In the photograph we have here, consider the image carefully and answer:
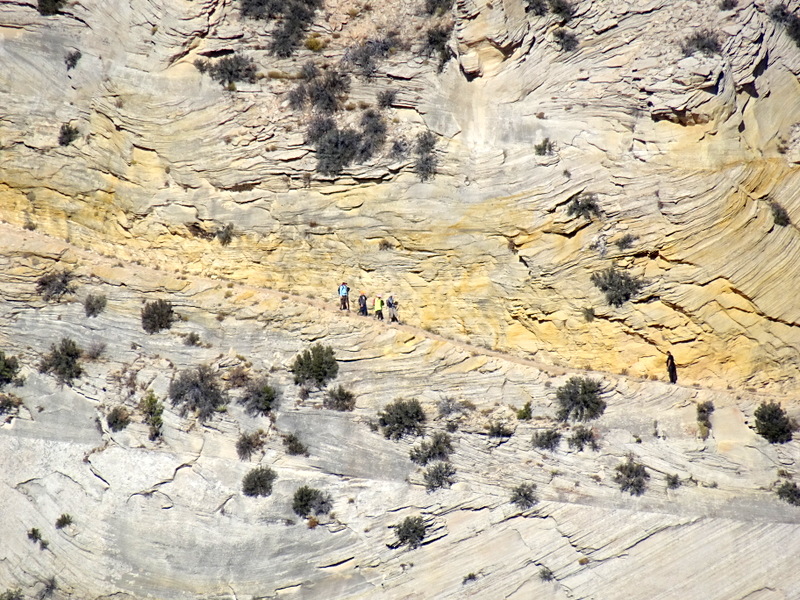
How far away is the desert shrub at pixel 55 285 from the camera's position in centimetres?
1783

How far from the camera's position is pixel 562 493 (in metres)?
17.1

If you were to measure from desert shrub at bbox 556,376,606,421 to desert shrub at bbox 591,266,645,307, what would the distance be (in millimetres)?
1944

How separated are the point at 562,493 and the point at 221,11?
526 inches

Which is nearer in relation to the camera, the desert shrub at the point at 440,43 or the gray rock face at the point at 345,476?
the gray rock face at the point at 345,476

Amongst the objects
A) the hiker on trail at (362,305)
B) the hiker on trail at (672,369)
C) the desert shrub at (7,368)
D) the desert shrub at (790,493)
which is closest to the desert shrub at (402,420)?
the hiker on trail at (362,305)

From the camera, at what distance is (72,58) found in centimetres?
1792

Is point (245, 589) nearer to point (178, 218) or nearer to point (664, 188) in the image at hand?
point (178, 218)

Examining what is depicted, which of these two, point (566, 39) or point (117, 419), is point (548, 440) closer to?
point (566, 39)

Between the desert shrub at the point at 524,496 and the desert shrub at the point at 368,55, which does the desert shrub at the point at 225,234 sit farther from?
the desert shrub at the point at 524,496

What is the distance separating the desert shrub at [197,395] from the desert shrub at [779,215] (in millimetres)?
12472

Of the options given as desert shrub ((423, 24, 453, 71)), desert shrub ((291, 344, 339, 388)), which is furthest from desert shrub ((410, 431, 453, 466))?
desert shrub ((423, 24, 453, 71))

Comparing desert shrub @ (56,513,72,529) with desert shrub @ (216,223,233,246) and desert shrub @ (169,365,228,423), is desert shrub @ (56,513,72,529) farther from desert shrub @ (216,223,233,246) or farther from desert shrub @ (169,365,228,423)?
desert shrub @ (216,223,233,246)

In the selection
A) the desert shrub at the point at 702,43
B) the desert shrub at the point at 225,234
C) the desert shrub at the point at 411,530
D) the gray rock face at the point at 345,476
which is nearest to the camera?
the desert shrub at the point at 702,43

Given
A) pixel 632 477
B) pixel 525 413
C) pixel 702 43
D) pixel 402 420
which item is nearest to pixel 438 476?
pixel 402 420
